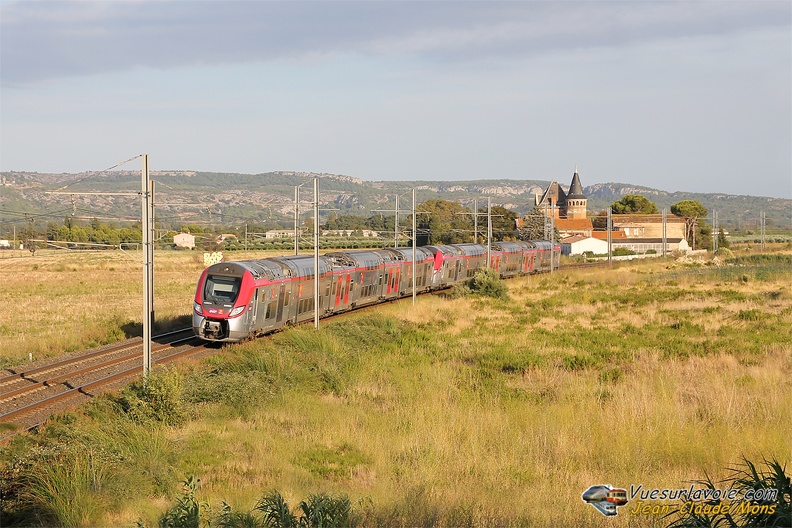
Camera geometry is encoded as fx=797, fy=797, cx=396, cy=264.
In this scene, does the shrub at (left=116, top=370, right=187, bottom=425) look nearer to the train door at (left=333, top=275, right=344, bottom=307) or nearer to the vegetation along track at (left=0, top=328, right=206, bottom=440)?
the vegetation along track at (left=0, top=328, right=206, bottom=440)

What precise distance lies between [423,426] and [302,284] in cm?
1697

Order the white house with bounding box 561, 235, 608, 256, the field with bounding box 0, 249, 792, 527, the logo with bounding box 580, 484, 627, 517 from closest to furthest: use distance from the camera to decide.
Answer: the logo with bounding box 580, 484, 627, 517 → the field with bounding box 0, 249, 792, 527 → the white house with bounding box 561, 235, 608, 256

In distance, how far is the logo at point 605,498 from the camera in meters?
12.8

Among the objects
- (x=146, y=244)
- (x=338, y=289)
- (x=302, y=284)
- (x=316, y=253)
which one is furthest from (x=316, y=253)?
(x=146, y=244)

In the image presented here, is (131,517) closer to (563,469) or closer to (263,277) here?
(563,469)

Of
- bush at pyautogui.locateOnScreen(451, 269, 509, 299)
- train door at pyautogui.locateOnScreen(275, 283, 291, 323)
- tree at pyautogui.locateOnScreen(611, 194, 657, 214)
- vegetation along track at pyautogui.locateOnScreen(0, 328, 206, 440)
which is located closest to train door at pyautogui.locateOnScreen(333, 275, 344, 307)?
train door at pyautogui.locateOnScreen(275, 283, 291, 323)

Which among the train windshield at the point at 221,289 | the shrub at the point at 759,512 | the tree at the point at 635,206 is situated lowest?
the shrub at the point at 759,512

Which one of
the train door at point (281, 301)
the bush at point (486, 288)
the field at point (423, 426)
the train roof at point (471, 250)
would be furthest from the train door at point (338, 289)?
the train roof at point (471, 250)

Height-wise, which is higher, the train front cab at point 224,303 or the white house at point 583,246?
the train front cab at point 224,303

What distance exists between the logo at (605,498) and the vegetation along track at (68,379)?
12091 mm

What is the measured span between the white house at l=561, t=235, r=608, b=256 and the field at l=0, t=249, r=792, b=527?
101424 millimetres

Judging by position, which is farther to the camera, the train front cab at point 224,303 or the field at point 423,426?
the train front cab at point 224,303

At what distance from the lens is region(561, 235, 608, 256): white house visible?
136 m

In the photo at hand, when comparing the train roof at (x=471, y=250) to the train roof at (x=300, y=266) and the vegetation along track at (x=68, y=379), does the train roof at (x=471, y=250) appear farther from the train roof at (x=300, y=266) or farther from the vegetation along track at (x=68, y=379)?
the vegetation along track at (x=68, y=379)
